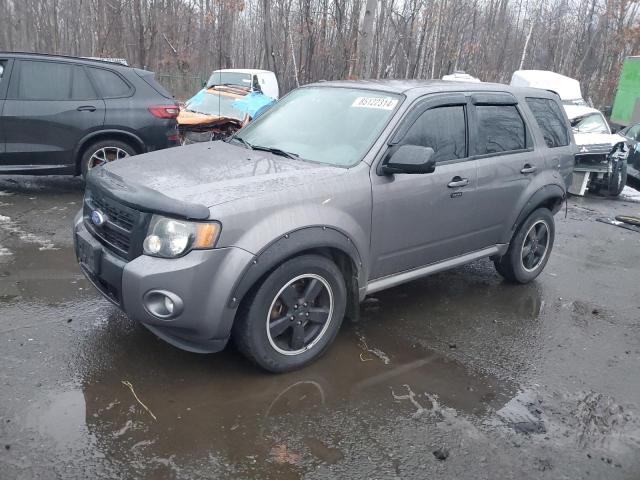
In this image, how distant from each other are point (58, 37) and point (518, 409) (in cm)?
2949

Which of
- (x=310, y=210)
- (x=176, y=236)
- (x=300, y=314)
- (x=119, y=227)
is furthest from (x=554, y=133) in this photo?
(x=119, y=227)

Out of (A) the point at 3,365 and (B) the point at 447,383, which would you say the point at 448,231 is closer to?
(B) the point at 447,383

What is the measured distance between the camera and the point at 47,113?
23.0 ft

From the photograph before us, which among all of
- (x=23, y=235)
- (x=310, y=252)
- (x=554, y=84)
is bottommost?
(x=23, y=235)

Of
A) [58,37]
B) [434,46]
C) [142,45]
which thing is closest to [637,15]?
[434,46]

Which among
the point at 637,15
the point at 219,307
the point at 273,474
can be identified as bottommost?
the point at 273,474

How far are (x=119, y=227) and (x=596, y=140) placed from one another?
10.1m

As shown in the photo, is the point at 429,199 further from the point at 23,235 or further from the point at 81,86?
the point at 81,86

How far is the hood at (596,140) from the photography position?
1059 centimetres

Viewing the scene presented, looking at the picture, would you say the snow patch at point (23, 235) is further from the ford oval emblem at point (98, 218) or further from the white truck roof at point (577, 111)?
the white truck roof at point (577, 111)

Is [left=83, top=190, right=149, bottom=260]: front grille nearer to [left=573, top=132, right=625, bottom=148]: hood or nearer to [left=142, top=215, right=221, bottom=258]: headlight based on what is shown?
[left=142, top=215, right=221, bottom=258]: headlight

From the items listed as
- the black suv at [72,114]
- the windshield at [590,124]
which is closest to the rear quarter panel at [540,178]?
the black suv at [72,114]

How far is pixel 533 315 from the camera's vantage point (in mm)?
4887

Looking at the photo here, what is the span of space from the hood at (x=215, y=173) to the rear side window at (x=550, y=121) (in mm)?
2588
